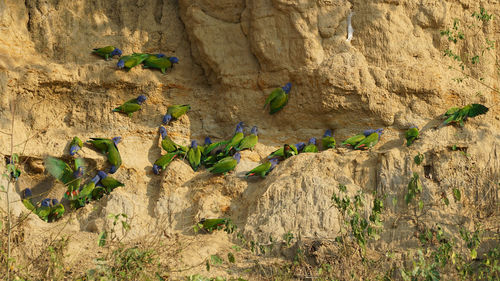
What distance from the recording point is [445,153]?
7.61m

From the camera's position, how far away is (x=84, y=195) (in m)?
8.10

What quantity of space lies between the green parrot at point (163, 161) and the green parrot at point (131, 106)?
31.7 inches

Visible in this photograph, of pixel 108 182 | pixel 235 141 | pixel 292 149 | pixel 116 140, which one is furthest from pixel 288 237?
pixel 116 140

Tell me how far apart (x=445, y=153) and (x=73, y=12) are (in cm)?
482

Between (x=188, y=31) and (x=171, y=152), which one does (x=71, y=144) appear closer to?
(x=171, y=152)

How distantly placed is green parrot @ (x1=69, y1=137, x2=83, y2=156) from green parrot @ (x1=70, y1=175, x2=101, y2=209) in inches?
15.3

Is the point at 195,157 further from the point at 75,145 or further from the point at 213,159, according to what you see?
the point at 75,145

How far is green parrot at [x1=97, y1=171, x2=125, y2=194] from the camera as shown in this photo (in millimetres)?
8180

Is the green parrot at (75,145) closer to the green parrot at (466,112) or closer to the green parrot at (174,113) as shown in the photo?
the green parrot at (174,113)

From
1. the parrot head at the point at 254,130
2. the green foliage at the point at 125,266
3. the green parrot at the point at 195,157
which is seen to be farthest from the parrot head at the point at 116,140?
the green foliage at the point at 125,266

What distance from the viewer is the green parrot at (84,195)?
810 centimetres

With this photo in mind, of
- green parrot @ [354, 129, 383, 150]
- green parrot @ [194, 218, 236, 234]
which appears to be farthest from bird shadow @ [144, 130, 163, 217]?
green parrot @ [354, 129, 383, 150]

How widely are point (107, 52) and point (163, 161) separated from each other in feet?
5.56

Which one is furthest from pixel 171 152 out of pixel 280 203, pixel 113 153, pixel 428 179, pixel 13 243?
pixel 428 179
